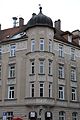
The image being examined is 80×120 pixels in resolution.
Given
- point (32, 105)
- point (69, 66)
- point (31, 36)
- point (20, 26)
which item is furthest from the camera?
point (20, 26)

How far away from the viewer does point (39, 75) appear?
1780 inches

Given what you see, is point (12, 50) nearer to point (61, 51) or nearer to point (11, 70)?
point (11, 70)

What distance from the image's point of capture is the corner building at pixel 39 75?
44938 millimetres

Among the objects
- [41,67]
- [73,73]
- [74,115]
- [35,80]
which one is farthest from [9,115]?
[73,73]

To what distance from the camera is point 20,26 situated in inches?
2200

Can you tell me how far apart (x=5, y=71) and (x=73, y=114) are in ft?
39.8

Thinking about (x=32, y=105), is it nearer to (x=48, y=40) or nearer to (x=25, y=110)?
(x=25, y=110)

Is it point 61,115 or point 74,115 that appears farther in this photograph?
point 74,115

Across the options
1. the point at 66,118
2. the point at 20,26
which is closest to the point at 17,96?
the point at 66,118

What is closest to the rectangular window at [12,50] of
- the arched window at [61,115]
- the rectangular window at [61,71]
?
the rectangular window at [61,71]

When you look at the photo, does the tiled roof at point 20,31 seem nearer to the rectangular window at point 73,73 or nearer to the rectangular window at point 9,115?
the rectangular window at point 73,73

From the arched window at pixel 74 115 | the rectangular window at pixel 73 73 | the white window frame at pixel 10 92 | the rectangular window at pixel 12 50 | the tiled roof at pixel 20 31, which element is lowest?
the arched window at pixel 74 115

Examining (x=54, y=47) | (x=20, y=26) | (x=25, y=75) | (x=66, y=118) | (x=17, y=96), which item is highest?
(x=20, y=26)

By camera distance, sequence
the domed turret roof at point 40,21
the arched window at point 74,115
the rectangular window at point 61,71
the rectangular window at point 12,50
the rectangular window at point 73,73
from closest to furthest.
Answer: the domed turret roof at point 40,21, the rectangular window at point 61,71, the rectangular window at point 12,50, the arched window at point 74,115, the rectangular window at point 73,73
